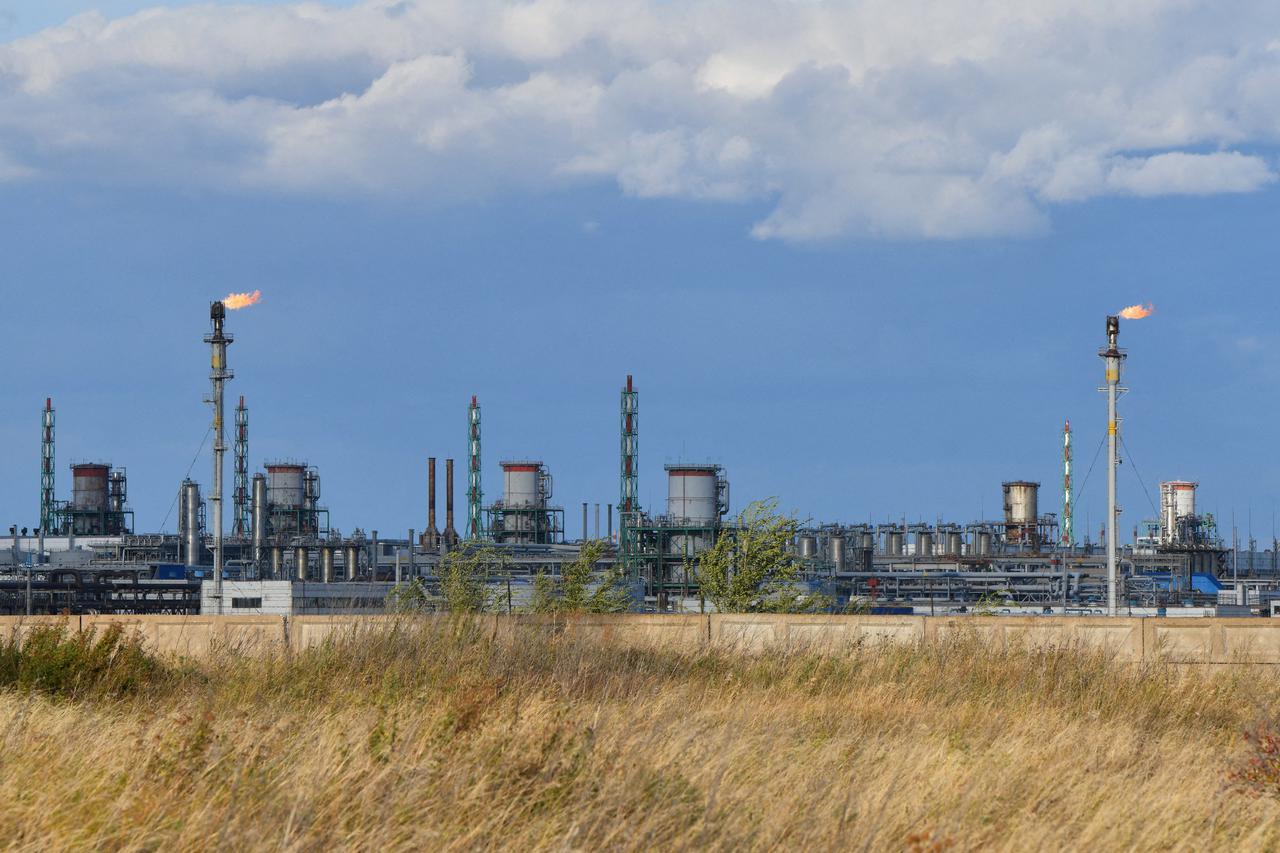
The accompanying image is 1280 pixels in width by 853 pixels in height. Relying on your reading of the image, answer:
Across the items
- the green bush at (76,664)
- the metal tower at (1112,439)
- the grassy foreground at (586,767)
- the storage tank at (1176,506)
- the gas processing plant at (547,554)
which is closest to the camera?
the grassy foreground at (586,767)

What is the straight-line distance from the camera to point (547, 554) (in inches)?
3713

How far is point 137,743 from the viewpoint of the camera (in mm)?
10523

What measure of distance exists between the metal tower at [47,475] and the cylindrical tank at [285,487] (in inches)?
915

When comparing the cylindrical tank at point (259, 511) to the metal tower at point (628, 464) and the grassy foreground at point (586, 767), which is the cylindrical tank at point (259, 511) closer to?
the metal tower at point (628, 464)

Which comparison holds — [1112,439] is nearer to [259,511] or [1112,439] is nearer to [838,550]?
[838,550]

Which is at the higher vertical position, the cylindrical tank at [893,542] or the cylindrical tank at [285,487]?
the cylindrical tank at [285,487]

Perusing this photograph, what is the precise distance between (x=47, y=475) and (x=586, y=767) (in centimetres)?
11913

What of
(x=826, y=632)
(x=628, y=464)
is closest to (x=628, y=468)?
(x=628, y=464)

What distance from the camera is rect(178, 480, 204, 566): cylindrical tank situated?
103438mm

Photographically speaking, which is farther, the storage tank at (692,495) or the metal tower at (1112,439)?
the storage tank at (692,495)

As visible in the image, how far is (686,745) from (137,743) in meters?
4.09

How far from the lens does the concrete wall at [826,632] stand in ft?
76.1

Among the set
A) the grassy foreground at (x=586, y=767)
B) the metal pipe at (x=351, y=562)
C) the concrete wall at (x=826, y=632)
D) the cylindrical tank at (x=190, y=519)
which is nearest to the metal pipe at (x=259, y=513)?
the cylindrical tank at (x=190, y=519)

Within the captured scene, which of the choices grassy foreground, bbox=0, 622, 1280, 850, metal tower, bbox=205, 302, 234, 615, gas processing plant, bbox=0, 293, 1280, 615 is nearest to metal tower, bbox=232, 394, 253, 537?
gas processing plant, bbox=0, 293, 1280, 615
